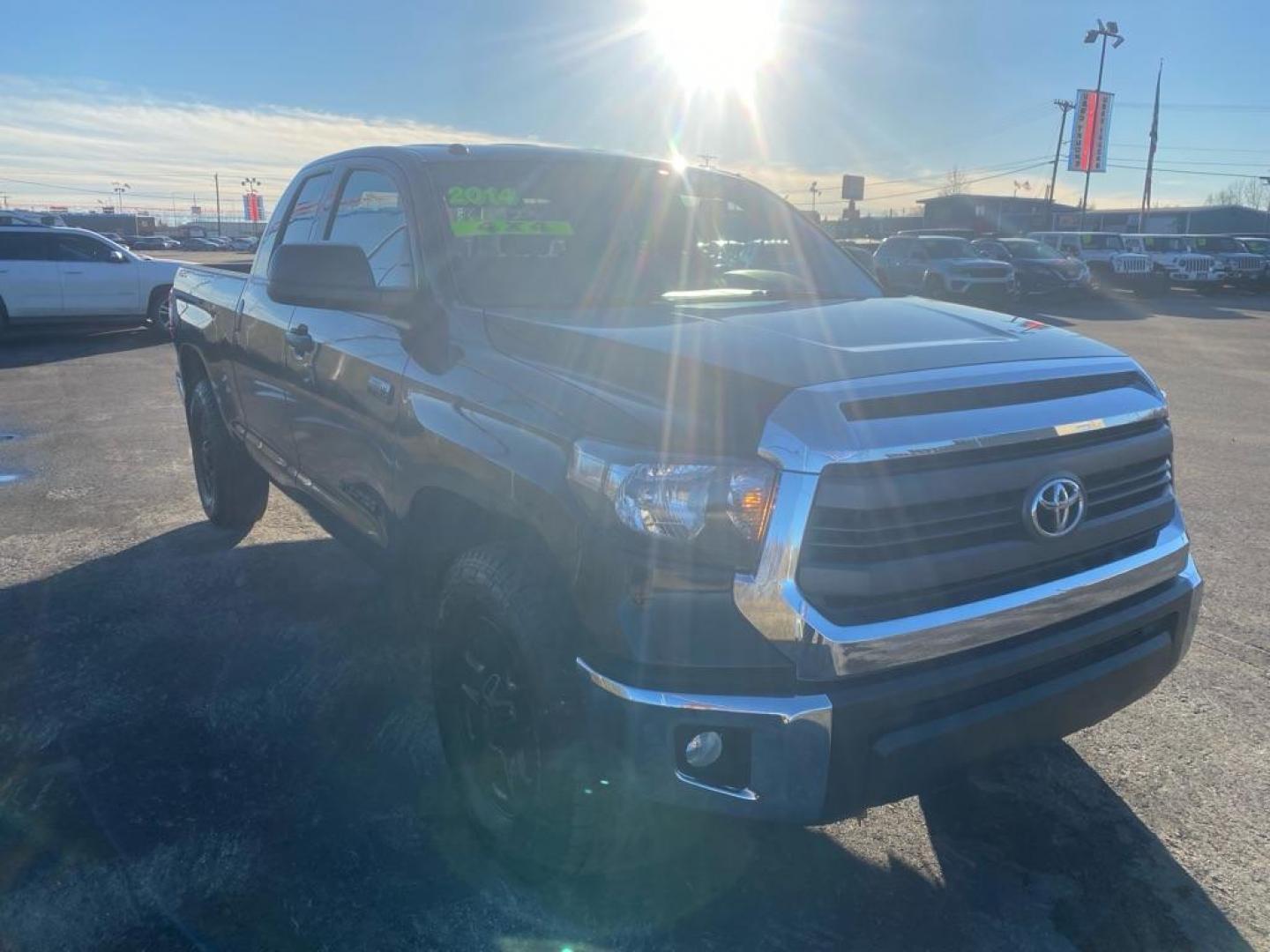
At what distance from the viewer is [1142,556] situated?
2748 mm

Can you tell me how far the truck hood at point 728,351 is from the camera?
2336 millimetres

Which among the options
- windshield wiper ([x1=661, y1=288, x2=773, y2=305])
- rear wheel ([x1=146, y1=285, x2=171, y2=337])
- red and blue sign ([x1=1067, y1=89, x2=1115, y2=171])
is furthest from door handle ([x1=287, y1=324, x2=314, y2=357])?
red and blue sign ([x1=1067, y1=89, x2=1115, y2=171])

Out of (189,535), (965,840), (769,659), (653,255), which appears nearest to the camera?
(769,659)

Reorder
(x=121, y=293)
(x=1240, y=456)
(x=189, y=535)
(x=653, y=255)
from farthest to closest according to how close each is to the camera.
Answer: (x=121, y=293) → (x=1240, y=456) → (x=189, y=535) → (x=653, y=255)

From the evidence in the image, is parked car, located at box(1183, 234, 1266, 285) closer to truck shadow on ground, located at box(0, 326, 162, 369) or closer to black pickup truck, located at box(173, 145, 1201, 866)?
truck shadow on ground, located at box(0, 326, 162, 369)

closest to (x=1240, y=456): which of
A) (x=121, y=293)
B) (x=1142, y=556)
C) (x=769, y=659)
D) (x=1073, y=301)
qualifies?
(x=1142, y=556)

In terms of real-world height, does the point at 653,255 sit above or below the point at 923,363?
above

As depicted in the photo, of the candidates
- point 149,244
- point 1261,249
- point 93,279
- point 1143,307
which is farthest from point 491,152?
point 149,244

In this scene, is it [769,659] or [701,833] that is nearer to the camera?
[769,659]

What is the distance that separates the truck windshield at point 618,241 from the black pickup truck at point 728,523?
22 mm

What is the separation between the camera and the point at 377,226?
152 inches

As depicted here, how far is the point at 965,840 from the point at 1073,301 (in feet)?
85.8

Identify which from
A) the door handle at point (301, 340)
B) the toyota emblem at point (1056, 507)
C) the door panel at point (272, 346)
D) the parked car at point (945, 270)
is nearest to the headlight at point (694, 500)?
the toyota emblem at point (1056, 507)

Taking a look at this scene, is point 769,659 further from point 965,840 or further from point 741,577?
point 965,840
